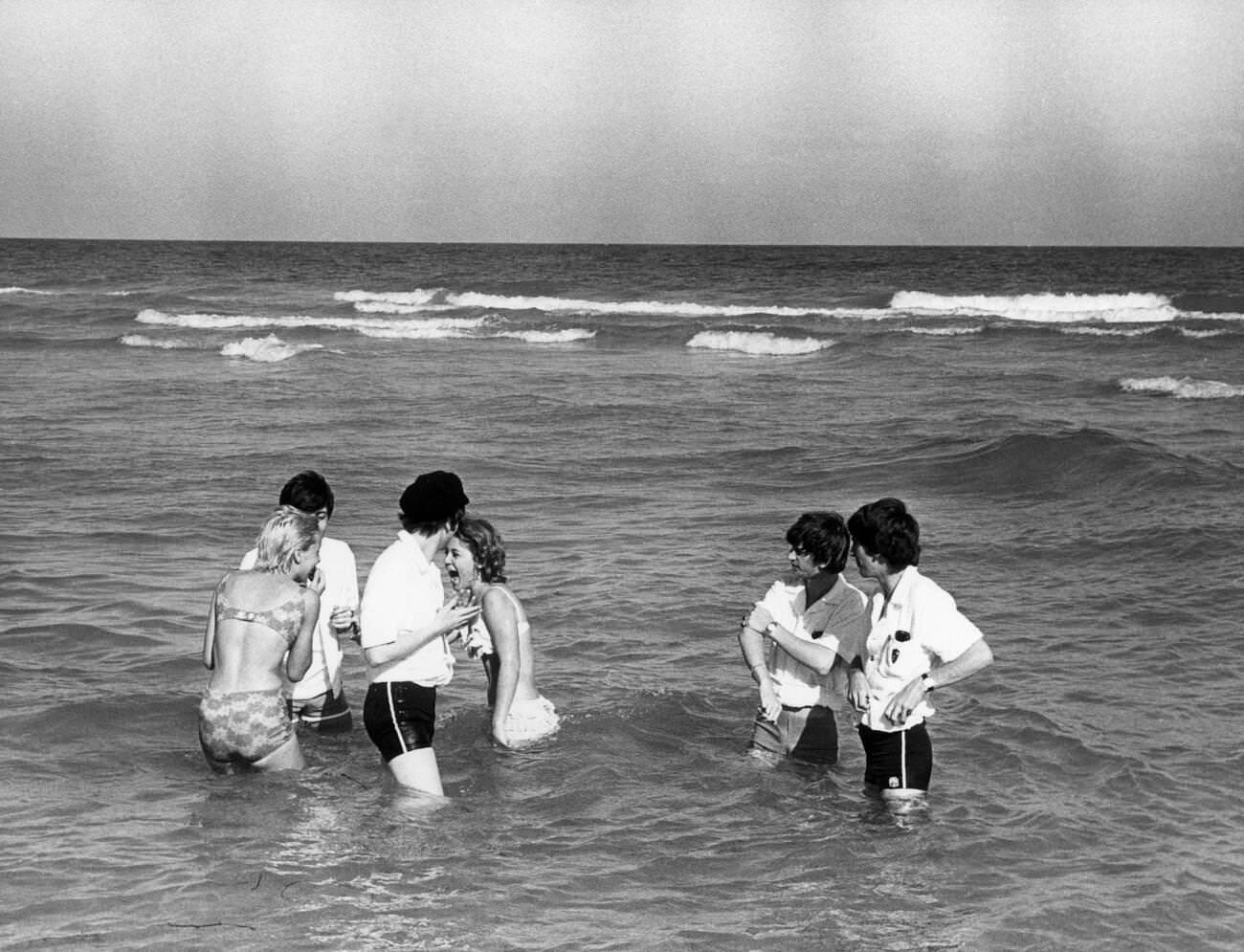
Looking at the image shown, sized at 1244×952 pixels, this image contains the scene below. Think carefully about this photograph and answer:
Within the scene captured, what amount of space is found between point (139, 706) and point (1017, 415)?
44.6 ft

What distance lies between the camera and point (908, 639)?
17.9 ft

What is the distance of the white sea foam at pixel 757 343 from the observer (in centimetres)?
3166

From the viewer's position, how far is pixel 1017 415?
18.3 meters

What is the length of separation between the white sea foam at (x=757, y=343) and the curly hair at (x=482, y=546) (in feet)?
84.0

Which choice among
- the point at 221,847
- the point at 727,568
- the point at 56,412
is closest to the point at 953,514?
the point at 727,568

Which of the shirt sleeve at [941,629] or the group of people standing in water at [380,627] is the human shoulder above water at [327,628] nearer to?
the group of people standing in water at [380,627]

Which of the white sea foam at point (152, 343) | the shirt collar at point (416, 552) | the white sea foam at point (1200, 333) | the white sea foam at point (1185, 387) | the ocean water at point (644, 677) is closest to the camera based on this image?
the ocean water at point (644, 677)

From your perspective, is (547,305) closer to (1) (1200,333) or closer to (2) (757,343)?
(2) (757,343)

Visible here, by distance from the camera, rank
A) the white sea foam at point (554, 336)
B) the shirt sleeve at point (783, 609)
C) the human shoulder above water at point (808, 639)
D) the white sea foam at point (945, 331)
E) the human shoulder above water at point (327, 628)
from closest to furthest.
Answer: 1. the human shoulder above water at point (808, 639)
2. the shirt sleeve at point (783, 609)
3. the human shoulder above water at point (327, 628)
4. the white sea foam at point (554, 336)
5. the white sea foam at point (945, 331)

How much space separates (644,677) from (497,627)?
2.36m

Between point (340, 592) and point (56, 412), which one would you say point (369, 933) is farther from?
point (56, 412)

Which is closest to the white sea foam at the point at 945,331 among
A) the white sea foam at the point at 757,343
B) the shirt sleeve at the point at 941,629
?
the white sea foam at the point at 757,343

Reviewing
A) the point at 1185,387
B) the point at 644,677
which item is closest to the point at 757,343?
the point at 1185,387

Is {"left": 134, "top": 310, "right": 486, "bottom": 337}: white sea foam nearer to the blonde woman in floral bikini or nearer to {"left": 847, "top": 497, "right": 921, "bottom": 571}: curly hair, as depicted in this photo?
the blonde woman in floral bikini
